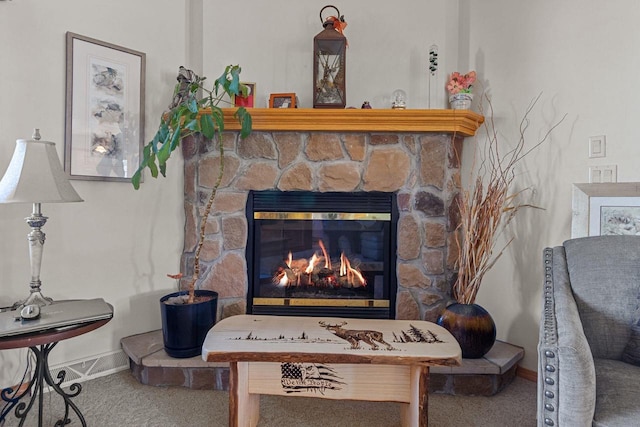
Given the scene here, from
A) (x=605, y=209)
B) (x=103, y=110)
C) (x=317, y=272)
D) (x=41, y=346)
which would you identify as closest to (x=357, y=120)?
(x=317, y=272)

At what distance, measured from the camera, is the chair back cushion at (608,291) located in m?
1.45

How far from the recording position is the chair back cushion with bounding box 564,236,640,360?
145 centimetres

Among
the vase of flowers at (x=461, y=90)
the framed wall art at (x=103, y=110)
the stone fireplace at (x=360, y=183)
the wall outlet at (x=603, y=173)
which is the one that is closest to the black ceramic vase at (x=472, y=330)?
the stone fireplace at (x=360, y=183)

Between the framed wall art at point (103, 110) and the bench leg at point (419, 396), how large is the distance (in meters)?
1.92

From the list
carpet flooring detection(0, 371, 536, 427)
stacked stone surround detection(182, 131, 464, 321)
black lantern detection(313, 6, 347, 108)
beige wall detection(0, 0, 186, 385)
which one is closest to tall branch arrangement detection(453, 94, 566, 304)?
stacked stone surround detection(182, 131, 464, 321)

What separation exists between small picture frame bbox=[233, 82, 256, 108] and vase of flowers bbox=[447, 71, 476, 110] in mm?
1203

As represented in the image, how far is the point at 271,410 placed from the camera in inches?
75.8

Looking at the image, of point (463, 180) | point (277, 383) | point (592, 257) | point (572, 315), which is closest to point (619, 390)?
point (572, 315)

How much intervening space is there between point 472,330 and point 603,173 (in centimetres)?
102

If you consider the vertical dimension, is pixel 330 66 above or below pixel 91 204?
above

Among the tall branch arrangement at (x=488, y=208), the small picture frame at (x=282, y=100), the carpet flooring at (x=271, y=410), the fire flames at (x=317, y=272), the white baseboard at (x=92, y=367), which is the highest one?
the small picture frame at (x=282, y=100)

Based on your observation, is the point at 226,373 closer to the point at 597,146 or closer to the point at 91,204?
the point at 91,204

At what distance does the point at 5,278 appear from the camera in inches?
77.5

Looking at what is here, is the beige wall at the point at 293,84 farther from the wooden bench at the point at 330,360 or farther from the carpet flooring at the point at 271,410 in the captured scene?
the wooden bench at the point at 330,360
